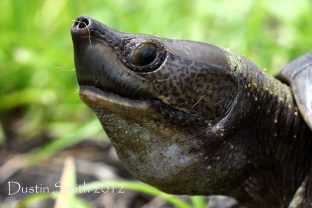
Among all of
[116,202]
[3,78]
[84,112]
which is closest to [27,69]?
[3,78]

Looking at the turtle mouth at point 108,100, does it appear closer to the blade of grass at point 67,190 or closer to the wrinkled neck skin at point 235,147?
the wrinkled neck skin at point 235,147

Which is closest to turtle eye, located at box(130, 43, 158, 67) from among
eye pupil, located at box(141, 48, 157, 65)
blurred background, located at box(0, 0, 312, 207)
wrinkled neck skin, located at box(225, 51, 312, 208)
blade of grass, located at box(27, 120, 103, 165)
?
eye pupil, located at box(141, 48, 157, 65)

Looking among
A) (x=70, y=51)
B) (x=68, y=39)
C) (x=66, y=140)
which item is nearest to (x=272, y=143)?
(x=66, y=140)

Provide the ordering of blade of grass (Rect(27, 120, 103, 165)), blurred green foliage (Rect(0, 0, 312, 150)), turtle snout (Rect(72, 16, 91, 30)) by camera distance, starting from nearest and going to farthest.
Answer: turtle snout (Rect(72, 16, 91, 30))
blade of grass (Rect(27, 120, 103, 165))
blurred green foliage (Rect(0, 0, 312, 150))

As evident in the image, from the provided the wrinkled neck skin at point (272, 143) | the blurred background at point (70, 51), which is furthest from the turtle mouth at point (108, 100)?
the blurred background at point (70, 51)

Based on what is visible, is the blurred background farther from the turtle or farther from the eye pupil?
the eye pupil

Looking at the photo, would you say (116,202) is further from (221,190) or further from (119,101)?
(119,101)
